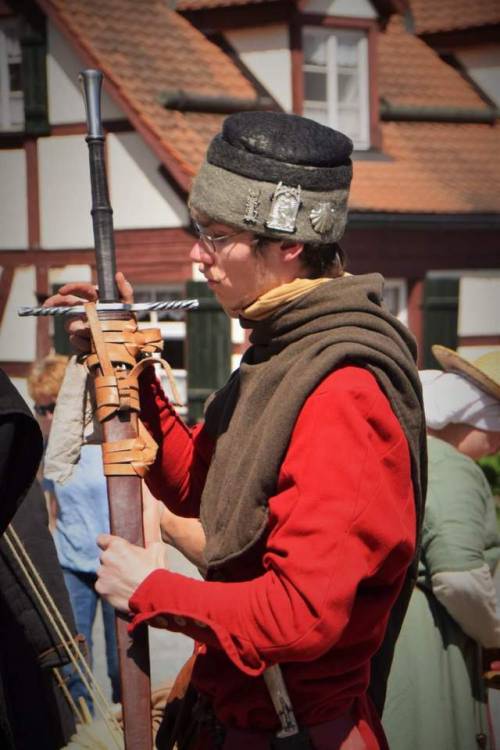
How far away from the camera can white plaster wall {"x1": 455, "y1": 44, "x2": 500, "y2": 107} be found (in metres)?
7.09

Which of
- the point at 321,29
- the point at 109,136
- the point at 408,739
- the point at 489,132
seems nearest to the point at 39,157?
the point at 109,136

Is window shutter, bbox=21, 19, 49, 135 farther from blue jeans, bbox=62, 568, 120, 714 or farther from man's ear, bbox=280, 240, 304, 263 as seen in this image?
man's ear, bbox=280, 240, 304, 263

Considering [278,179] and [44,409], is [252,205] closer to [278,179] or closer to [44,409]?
[278,179]

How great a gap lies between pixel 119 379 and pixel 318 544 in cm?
58

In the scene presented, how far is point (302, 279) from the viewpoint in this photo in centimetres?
192

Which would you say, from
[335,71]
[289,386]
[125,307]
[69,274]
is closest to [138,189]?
[69,274]

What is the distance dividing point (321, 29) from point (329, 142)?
19.4 feet

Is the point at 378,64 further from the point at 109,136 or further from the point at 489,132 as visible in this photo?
the point at 109,136

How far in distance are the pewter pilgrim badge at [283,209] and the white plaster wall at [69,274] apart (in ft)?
17.1

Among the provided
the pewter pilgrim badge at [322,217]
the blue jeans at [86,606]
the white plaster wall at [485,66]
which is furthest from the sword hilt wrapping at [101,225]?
the white plaster wall at [485,66]

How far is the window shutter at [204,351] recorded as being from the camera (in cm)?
705

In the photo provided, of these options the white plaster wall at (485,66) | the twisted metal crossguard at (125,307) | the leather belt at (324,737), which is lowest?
the leather belt at (324,737)

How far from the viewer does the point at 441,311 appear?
7773 mm

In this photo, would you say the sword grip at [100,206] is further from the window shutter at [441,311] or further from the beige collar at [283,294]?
the window shutter at [441,311]
